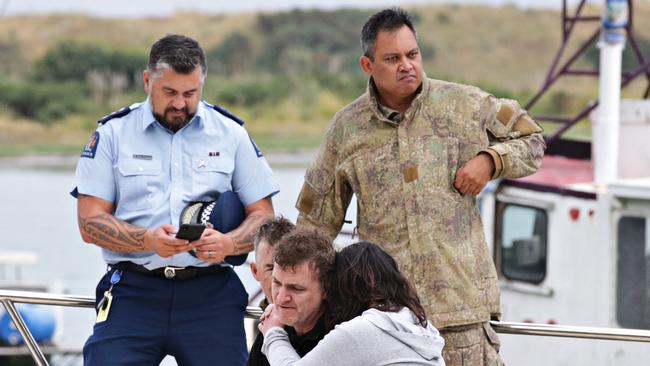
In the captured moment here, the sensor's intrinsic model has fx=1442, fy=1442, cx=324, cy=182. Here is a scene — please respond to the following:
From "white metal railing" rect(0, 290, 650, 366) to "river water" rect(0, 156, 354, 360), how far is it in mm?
14696

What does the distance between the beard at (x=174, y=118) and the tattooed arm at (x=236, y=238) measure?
350mm

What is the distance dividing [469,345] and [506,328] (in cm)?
21

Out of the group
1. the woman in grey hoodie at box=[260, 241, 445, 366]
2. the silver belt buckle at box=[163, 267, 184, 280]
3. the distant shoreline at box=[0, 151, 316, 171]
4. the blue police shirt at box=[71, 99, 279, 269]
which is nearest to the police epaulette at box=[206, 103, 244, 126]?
the blue police shirt at box=[71, 99, 279, 269]

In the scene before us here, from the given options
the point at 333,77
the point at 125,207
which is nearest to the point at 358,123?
the point at 125,207

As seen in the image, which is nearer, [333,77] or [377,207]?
[377,207]

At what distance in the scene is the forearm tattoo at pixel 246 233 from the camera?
14.8 ft

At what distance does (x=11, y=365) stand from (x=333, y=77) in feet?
38.5

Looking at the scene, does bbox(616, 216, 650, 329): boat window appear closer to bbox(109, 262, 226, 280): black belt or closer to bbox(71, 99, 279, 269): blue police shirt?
bbox(71, 99, 279, 269): blue police shirt

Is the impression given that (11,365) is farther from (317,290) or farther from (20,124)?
(317,290)

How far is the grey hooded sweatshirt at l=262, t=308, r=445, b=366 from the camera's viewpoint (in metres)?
3.69

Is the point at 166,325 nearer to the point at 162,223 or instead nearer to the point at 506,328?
the point at 162,223

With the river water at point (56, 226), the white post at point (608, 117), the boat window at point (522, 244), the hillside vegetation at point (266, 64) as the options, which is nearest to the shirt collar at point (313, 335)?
the white post at point (608, 117)

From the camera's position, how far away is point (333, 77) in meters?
28.8

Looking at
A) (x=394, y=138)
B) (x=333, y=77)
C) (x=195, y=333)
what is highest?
(x=333, y=77)
